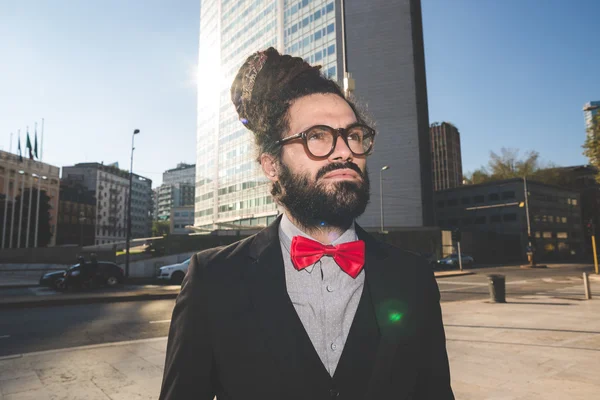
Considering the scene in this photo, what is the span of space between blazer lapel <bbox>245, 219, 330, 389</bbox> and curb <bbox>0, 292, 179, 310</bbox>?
13380mm

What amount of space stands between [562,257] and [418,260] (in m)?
71.8

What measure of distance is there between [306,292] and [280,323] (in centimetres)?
20

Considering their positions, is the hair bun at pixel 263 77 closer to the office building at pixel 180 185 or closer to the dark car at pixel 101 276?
the dark car at pixel 101 276

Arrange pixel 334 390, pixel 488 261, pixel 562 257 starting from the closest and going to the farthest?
1. pixel 334 390
2. pixel 488 261
3. pixel 562 257

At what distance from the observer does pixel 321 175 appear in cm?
162

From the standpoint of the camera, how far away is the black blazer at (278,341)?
139cm

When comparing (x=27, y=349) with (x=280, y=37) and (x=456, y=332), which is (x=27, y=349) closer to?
(x=456, y=332)

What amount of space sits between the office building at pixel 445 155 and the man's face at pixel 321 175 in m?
80.3

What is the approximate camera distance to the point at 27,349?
20.9ft

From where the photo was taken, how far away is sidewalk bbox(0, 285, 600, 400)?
4.18 m

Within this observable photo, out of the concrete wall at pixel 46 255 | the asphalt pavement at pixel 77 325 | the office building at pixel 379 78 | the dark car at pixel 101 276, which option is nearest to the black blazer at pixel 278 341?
the asphalt pavement at pixel 77 325

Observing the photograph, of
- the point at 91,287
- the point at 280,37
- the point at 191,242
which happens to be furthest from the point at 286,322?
the point at 280,37

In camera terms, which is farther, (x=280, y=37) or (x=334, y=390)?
(x=280, y=37)

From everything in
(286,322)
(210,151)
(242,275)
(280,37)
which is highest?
(280,37)
